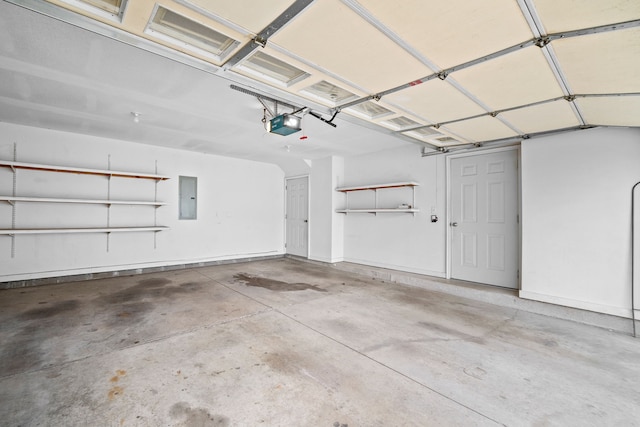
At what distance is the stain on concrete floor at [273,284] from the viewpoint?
4.65m

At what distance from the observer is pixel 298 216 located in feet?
25.1

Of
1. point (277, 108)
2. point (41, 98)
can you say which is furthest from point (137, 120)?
point (277, 108)

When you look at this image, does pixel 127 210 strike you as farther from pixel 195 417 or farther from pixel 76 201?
pixel 195 417

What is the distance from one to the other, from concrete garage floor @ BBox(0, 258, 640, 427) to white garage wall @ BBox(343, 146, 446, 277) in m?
1.40

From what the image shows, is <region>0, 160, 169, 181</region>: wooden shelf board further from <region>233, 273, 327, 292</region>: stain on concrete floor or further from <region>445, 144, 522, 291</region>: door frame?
<region>445, 144, 522, 291</region>: door frame

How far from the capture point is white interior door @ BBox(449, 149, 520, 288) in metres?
4.31

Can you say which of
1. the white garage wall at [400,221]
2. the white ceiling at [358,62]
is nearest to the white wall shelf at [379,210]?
the white garage wall at [400,221]

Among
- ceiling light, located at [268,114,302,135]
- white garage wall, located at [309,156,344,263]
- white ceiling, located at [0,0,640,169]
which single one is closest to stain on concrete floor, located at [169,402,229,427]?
white ceiling, located at [0,0,640,169]

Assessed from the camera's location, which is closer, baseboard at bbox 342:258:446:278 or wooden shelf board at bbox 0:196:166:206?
wooden shelf board at bbox 0:196:166:206

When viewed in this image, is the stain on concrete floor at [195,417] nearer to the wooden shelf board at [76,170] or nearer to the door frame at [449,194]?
the door frame at [449,194]

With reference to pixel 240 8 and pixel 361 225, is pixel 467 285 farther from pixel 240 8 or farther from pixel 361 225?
pixel 240 8

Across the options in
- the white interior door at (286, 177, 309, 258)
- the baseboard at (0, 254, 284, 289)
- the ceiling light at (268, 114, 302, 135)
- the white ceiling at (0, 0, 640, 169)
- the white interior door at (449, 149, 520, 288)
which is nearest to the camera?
the white ceiling at (0, 0, 640, 169)

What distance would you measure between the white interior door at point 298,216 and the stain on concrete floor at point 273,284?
86.3 inches

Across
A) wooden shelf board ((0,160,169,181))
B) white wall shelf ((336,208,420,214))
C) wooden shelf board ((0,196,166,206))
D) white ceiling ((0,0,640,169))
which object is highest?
white ceiling ((0,0,640,169))
